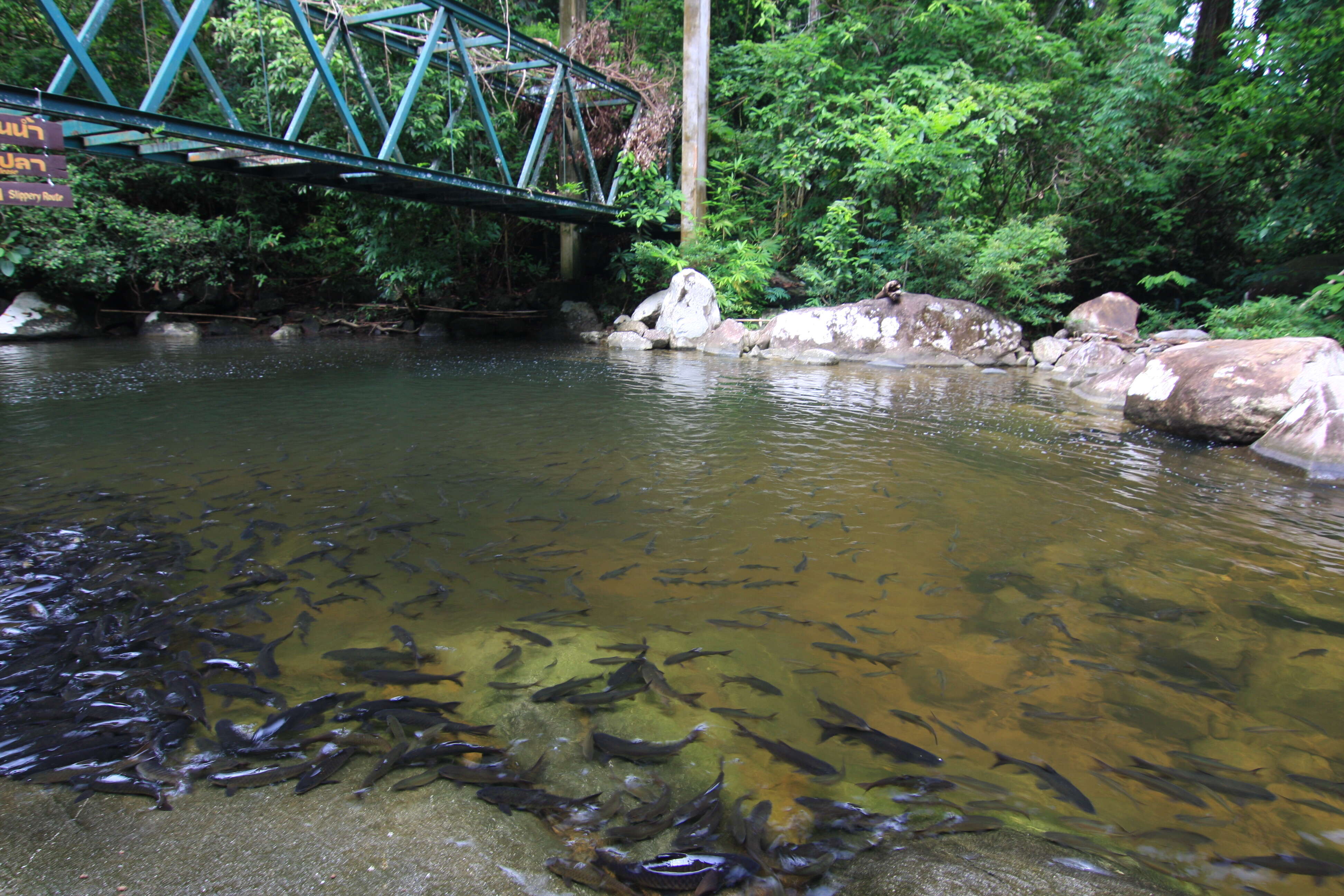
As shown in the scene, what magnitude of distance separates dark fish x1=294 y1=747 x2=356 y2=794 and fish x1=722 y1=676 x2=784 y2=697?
1.27 m

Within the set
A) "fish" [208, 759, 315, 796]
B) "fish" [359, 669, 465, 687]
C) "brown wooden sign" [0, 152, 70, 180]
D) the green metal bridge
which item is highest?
the green metal bridge

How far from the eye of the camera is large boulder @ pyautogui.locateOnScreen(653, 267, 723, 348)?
14328 mm

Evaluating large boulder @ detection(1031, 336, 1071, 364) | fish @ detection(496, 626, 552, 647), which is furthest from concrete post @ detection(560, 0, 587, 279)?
fish @ detection(496, 626, 552, 647)

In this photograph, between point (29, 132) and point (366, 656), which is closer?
point (366, 656)

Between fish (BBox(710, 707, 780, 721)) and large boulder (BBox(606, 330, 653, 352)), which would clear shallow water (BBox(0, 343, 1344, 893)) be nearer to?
fish (BBox(710, 707, 780, 721))

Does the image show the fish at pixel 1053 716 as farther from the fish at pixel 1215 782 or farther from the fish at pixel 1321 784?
the fish at pixel 1321 784

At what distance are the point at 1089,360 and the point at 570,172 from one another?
1287 centimetres

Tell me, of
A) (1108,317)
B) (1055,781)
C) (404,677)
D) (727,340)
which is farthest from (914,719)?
(1108,317)

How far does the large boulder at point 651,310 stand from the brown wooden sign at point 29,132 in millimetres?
10734

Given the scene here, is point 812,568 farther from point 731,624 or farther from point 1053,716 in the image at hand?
point 1053,716

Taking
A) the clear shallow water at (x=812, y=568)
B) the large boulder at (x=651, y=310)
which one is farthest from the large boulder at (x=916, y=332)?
the clear shallow water at (x=812, y=568)

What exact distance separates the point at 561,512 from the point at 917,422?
15.0 feet

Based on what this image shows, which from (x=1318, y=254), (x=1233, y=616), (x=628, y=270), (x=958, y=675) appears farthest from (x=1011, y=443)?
(x=628, y=270)

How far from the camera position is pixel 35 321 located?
13.5 m
